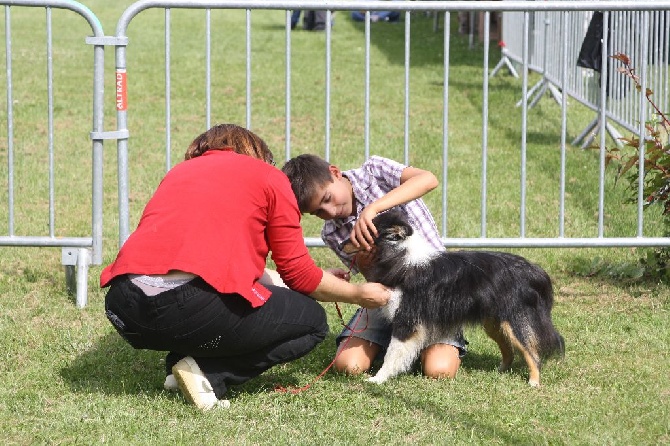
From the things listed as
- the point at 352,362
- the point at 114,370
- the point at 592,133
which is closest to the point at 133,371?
the point at 114,370

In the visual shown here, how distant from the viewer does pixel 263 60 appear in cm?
1709

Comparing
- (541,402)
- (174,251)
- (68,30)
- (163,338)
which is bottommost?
(541,402)

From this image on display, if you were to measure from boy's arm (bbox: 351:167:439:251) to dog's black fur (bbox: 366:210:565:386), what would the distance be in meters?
0.06

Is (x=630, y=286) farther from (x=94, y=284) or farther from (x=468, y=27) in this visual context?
(x=468, y=27)

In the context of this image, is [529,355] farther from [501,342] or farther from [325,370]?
[325,370]

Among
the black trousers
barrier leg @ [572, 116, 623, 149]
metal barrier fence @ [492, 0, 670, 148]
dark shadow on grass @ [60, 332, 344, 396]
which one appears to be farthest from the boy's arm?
barrier leg @ [572, 116, 623, 149]

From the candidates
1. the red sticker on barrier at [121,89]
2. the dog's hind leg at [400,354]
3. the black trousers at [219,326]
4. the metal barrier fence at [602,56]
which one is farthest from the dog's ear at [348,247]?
the metal barrier fence at [602,56]

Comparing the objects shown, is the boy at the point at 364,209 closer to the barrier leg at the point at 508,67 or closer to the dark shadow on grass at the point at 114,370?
the dark shadow on grass at the point at 114,370

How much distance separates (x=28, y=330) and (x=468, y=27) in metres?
18.0

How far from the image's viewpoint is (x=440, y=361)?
192 inches

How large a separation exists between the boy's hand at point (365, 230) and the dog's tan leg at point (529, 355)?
74 centimetres

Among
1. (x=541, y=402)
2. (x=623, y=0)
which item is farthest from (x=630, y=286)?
(x=541, y=402)

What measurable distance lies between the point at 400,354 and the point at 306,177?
0.92 m

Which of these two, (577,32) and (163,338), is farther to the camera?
(577,32)
